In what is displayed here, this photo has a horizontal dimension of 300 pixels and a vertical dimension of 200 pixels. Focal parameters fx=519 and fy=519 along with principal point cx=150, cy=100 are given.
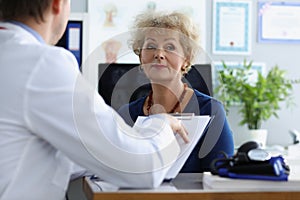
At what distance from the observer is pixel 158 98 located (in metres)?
1.82

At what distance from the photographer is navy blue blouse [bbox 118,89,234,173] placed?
168 centimetres

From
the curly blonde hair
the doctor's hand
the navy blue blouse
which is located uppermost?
the curly blonde hair

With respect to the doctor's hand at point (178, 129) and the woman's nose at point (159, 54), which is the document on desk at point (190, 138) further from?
the woman's nose at point (159, 54)

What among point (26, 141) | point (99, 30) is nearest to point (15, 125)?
point (26, 141)

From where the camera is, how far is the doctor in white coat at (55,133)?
974mm

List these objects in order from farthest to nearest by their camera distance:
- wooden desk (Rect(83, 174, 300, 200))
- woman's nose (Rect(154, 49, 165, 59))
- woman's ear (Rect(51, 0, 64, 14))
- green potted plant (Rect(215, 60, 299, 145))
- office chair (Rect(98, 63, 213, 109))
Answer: green potted plant (Rect(215, 60, 299, 145)) → office chair (Rect(98, 63, 213, 109)) → woman's nose (Rect(154, 49, 165, 59)) → woman's ear (Rect(51, 0, 64, 14)) → wooden desk (Rect(83, 174, 300, 200))

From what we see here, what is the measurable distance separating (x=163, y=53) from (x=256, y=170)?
2.32 ft

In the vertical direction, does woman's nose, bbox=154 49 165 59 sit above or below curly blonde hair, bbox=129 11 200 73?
below

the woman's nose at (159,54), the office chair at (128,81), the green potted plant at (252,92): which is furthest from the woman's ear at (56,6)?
the green potted plant at (252,92)

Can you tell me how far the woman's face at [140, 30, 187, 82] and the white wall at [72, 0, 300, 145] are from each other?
158cm

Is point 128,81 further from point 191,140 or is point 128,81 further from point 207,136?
point 191,140

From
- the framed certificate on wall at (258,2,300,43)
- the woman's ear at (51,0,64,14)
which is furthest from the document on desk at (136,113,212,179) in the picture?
the framed certificate on wall at (258,2,300,43)

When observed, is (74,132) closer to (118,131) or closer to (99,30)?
(118,131)

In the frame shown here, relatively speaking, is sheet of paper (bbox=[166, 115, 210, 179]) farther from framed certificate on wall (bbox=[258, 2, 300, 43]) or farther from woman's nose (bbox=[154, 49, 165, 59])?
framed certificate on wall (bbox=[258, 2, 300, 43])
